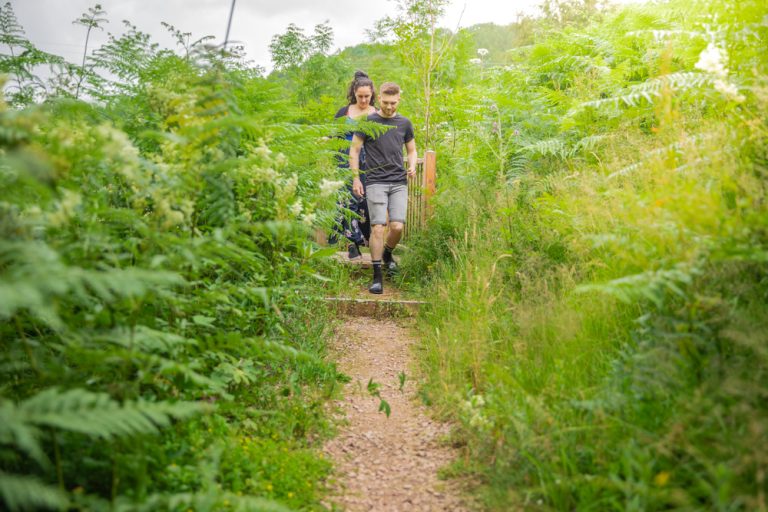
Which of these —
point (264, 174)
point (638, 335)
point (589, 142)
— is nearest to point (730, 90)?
point (638, 335)

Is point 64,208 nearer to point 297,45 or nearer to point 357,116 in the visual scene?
point 357,116

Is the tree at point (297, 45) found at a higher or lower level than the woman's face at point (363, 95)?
higher

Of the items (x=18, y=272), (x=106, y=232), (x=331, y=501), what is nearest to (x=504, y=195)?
(x=331, y=501)

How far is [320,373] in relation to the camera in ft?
13.2

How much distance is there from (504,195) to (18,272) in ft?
15.3

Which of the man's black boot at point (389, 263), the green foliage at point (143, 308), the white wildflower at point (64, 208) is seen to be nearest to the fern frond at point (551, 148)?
the man's black boot at point (389, 263)

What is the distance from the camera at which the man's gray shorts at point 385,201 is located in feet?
21.7

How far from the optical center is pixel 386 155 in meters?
6.67

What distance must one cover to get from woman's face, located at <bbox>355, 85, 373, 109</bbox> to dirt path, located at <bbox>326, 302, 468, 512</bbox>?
3723 mm

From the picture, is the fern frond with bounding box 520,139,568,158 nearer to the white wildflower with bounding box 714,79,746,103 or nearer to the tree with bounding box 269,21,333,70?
the white wildflower with bounding box 714,79,746,103

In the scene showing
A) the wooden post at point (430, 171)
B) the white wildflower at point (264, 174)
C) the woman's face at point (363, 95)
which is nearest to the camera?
the white wildflower at point (264, 174)

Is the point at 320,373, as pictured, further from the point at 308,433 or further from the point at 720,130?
the point at 720,130

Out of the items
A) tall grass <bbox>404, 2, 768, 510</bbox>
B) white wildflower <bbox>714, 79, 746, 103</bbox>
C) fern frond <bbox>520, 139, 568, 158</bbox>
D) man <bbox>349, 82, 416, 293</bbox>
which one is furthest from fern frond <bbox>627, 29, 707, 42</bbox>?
man <bbox>349, 82, 416, 293</bbox>

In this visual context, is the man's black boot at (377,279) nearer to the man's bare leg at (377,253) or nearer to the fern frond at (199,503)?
the man's bare leg at (377,253)
